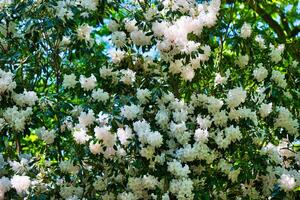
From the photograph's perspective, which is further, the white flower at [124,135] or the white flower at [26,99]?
the white flower at [26,99]

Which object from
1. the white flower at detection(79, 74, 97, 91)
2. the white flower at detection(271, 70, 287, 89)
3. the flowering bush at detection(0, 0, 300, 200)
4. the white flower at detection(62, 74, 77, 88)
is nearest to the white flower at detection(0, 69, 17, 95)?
the flowering bush at detection(0, 0, 300, 200)

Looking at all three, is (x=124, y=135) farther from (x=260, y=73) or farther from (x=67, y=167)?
(x=260, y=73)

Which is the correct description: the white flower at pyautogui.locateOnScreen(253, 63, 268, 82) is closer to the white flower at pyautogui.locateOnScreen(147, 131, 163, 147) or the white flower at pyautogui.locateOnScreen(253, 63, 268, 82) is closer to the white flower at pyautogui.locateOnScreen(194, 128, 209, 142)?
the white flower at pyautogui.locateOnScreen(194, 128, 209, 142)

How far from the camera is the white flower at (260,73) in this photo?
436 centimetres

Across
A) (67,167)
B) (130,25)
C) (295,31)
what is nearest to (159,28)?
(130,25)

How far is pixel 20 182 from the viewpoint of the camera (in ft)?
12.4

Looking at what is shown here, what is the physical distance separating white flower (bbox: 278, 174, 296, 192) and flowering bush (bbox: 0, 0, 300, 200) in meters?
0.02

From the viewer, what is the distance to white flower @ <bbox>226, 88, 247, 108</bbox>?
13.4 ft

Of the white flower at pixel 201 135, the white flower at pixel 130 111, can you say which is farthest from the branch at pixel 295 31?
the white flower at pixel 130 111

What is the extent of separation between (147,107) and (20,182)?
1122 millimetres

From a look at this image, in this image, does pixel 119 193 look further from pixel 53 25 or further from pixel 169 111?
pixel 53 25

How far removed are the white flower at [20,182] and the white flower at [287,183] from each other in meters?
1.88

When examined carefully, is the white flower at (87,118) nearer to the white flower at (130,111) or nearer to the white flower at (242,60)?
the white flower at (130,111)

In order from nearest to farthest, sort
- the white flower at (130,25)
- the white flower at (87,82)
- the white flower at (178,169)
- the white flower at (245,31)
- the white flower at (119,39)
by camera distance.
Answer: the white flower at (178,169) → the white flower at (87,82) → the white flower at (245,31) → the white flower at (119,39) → the white flower at (130,25)
